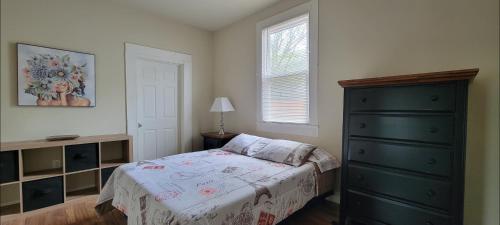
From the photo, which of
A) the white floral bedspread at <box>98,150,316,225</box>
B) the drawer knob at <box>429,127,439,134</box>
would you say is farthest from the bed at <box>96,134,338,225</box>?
the drawer knob at <box>429,127,439,134</box>

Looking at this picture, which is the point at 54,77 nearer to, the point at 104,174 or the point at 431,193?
the point at 104,174

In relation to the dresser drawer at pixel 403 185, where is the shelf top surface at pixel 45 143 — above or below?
above

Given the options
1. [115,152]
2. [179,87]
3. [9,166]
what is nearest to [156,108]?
[179,87]

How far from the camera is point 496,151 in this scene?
5.22 feet

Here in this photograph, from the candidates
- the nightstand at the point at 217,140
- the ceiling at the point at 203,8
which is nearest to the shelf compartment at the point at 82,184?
the nightstand at the point at 217,140

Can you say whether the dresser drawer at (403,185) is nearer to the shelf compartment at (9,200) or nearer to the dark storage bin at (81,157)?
the dark storage bin at (81,157)

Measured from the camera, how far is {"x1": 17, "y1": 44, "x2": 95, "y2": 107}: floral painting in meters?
2.43

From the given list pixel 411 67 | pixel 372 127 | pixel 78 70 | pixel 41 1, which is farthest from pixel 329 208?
pixel 41 1

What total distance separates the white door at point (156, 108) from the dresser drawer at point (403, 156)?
2887 mm

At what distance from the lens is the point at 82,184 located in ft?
9.55

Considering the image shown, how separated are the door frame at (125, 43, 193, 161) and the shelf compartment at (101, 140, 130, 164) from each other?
20 centimetres

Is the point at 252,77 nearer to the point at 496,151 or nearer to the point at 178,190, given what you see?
the point at 178,190

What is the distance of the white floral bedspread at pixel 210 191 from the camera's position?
136cm

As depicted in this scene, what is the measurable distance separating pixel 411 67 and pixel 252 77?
6.65 ft
